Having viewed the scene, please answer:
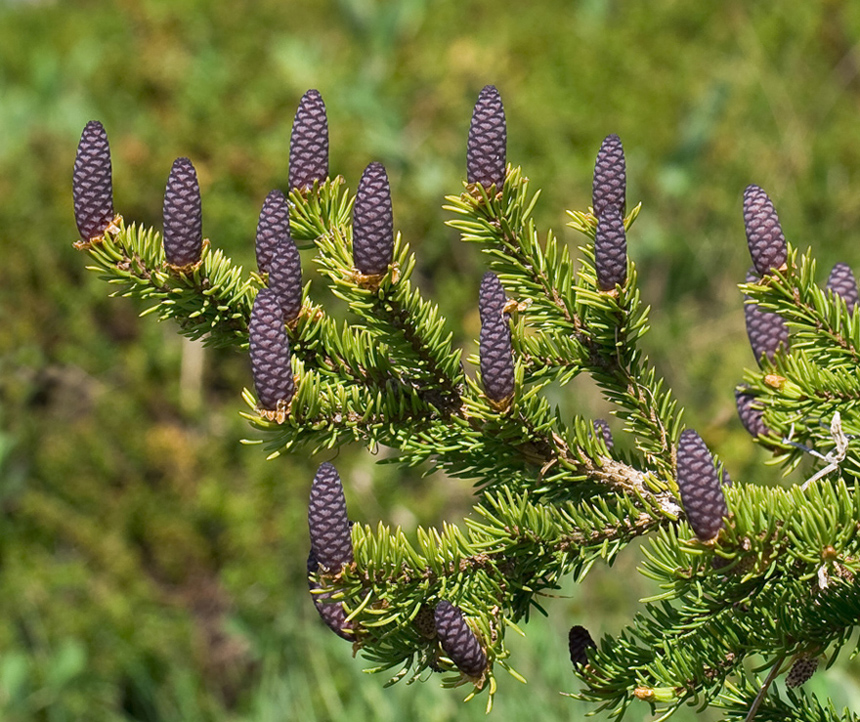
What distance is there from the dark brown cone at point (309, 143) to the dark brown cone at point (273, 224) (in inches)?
3.8

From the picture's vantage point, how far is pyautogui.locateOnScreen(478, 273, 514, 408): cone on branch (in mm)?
1422

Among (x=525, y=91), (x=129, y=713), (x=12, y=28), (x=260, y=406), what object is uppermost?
(x=260, y=406)

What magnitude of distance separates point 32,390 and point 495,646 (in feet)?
14.9

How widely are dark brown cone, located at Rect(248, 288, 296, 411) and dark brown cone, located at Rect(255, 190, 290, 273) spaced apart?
0.12 m

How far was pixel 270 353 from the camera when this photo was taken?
1408 mm

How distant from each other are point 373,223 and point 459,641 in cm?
55

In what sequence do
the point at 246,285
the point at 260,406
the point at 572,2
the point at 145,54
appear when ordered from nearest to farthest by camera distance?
the point at 260,406 → the point at 246,285 → the point at 145,54 → the point at 572,2

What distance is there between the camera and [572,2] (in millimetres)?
8250

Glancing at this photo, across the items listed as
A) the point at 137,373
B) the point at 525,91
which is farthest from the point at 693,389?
the point at 137,373

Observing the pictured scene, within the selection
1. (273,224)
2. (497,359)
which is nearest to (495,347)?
(497,359)

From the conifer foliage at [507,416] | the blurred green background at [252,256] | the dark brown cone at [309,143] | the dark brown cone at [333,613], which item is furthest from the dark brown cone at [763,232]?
the blurred green background at [252,256]

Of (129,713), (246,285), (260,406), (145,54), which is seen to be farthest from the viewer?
(145,54)

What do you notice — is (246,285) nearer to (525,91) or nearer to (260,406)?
(260,406)

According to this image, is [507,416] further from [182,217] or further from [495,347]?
[182,217]
